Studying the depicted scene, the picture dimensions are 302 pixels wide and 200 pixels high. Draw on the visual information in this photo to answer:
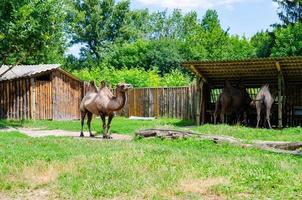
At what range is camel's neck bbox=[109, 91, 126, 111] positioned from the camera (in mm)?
18633

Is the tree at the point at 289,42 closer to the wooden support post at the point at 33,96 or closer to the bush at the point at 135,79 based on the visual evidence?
the bush at the point at 135,79

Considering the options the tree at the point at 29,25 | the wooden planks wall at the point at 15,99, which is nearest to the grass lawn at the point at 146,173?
the tree at the point at 29,25

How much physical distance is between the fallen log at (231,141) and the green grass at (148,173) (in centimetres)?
58

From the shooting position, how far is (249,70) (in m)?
24.7

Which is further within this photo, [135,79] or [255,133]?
[135,79]

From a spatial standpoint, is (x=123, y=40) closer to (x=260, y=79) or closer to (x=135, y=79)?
(x=135, y=79)

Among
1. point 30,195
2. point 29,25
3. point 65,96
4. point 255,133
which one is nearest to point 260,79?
point 255,133

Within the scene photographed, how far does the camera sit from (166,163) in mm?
11766

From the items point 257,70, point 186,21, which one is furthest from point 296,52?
point 186,21

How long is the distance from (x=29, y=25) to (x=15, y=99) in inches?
261

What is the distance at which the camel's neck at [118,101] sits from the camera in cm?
1863

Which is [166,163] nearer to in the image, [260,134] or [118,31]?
[260,134]

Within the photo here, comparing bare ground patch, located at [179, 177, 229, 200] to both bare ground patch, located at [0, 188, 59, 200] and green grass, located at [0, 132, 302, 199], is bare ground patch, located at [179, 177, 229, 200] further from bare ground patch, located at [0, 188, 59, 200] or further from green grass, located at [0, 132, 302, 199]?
bare ground patch, located at [0, 188, 59, 200]

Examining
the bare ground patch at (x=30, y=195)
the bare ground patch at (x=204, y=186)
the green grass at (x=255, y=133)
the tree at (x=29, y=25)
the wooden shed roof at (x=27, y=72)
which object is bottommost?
the bare ground patch at (x=30, y=195)
